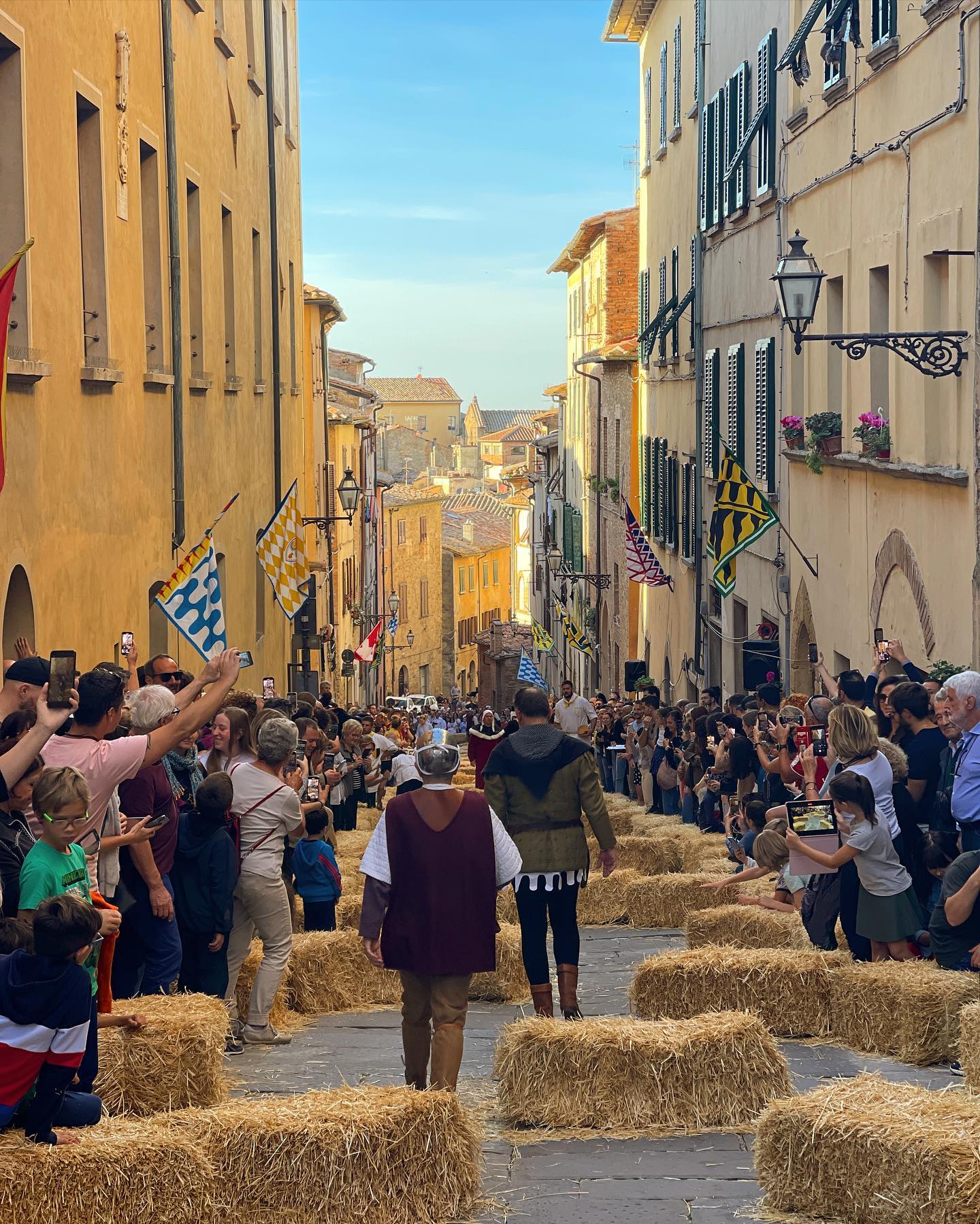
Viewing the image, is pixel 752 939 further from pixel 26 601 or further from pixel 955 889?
pixel 26 601

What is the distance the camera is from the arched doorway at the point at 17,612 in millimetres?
11977

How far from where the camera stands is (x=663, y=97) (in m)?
36.3

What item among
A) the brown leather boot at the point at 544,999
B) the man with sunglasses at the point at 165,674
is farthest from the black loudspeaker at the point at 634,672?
the brown leather boot at the point at 544,999

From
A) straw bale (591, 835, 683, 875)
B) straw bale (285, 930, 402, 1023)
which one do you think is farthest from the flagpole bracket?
straw bale (285, 930, 402, 1023)

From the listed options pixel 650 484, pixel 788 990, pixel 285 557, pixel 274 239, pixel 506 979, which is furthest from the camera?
pixel 650 484

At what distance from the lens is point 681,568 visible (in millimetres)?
32156

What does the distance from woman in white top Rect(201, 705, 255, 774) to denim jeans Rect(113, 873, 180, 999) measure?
1165mm

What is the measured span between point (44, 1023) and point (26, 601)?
21.7 ft

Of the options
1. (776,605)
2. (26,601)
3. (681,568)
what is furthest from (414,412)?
(26,601)

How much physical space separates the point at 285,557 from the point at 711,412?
392 inches

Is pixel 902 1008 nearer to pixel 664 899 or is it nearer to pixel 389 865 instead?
pixel 389 865

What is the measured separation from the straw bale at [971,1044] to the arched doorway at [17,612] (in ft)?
22.2

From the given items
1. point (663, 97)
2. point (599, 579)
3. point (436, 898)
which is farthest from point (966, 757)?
point (599, 579)

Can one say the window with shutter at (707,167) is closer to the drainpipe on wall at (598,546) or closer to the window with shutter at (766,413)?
the window with shutter at (766,413)
